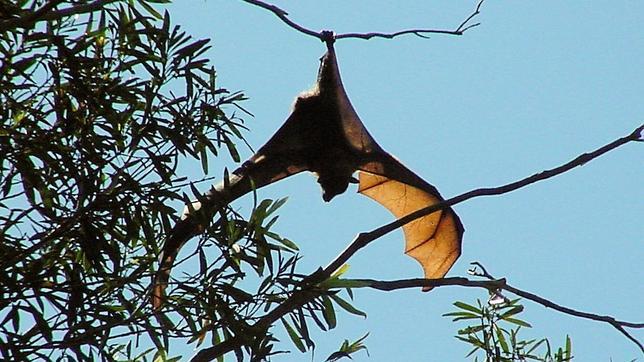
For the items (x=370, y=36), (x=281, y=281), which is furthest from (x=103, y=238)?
(x=370, y=36)

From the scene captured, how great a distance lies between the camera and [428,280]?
286 cm

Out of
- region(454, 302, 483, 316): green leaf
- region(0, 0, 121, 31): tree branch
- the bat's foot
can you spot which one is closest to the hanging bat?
the bat's foot

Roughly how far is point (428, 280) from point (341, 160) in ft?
4.71

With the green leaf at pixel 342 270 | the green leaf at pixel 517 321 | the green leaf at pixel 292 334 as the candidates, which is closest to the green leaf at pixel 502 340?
the green leaf at pixel 517 321

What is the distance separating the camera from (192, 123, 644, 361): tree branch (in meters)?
2.86

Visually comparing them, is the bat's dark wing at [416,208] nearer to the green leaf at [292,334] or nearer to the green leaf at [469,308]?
the green leaf at [469,308]

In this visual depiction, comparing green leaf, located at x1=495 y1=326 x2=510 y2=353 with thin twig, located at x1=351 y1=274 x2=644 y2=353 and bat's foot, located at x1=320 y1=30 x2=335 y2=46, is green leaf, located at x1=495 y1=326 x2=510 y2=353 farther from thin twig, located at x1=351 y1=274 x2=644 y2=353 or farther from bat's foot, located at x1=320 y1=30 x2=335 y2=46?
bat's foot, located at x1=320 y1=30 x2=335 y2=46

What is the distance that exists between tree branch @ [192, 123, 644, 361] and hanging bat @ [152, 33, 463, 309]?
1.07 meters

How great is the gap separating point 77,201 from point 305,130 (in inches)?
52.4

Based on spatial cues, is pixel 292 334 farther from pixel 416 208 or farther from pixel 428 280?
pixel 416 208

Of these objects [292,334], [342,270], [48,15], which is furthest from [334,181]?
[48,15]

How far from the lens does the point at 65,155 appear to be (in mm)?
3062

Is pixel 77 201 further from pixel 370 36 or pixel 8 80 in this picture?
pixel 370 36

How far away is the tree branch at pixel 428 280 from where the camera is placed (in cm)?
286
